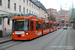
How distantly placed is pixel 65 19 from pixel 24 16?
12122cm

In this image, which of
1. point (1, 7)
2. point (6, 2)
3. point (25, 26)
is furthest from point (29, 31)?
point (6, 2)

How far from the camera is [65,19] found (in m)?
128

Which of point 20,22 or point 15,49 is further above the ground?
point 20,22

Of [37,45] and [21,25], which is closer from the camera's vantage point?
[37,45]

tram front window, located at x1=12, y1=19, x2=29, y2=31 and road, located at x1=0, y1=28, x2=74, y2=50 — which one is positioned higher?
tram front window, located at x1=12, y1=19, x2=29, y2=31

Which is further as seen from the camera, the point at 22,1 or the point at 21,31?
the point at 22,1

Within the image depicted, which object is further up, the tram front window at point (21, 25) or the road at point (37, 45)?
the tram front window at point (21, 25)

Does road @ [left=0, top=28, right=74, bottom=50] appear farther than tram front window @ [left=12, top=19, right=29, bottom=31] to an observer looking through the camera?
No

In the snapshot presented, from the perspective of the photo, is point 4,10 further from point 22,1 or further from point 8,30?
point 22,1

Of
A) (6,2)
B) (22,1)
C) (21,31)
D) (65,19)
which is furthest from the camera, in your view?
(65,19)

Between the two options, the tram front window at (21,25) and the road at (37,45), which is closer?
the road at (37,45)

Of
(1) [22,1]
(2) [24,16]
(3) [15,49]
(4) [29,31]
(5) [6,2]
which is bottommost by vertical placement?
(3) [15,49]

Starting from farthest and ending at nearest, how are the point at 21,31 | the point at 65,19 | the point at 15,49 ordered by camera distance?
the point at 65,19 < the point at 21,31 < the point at 15,49

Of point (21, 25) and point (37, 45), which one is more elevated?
point (21, 25)
